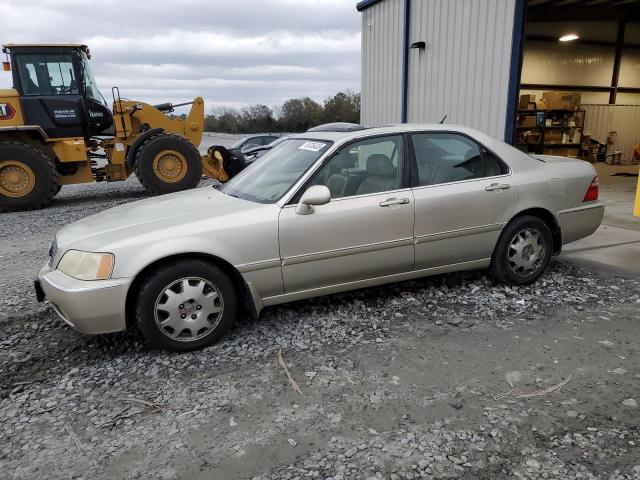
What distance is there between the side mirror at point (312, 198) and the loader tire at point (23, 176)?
26.0 ft

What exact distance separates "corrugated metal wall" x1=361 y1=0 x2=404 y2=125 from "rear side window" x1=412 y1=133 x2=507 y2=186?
23.6 feet

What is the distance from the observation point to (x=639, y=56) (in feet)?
60.7

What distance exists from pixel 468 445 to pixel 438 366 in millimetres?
770

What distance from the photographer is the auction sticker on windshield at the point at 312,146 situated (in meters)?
3.87

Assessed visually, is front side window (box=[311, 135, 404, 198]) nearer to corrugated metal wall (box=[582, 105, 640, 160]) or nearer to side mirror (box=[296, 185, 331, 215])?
side mirror (box=[296, 185, 331, 215])

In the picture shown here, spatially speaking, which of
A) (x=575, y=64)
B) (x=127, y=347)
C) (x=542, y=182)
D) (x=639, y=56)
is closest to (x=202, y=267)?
(x=127, y=347)

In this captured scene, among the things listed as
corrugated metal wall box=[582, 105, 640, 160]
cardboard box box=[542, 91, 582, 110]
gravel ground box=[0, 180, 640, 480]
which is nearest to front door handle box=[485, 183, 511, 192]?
gravel ground box=[0, 180, 640, 480]

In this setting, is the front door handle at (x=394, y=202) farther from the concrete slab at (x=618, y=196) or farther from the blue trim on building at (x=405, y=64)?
the blue trim on building at (x=405, y=64)

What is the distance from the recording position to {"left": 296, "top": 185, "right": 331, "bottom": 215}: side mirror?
3367 mm

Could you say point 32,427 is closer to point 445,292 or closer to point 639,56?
point 445,292

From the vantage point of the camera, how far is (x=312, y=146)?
13.1 feet

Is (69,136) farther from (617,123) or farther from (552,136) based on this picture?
(617,123)

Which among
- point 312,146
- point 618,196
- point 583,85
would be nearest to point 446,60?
point 618,196

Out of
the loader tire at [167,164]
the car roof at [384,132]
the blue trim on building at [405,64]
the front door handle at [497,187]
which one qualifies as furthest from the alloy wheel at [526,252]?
the loader tire at [167,164]
